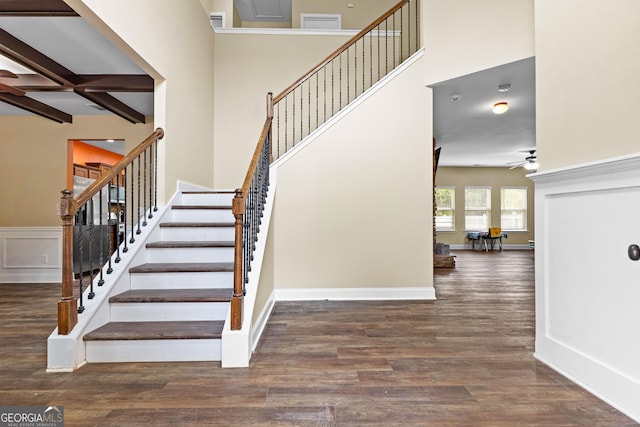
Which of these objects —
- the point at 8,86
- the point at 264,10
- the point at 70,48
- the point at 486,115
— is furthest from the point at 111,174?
the point at 264,10

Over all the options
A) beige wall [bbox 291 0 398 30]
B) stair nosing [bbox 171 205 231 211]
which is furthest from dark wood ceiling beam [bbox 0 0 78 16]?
beige wall [bbox 291 0 398 30]

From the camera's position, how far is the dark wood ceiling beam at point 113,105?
4.09m

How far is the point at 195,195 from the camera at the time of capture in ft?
12.6

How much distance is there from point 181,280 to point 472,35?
13.5ft

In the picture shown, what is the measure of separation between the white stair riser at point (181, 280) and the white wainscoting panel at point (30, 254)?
129 inches

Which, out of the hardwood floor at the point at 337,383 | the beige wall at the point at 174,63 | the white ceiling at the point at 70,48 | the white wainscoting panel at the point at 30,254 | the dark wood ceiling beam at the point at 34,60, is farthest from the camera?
the white wainscoting panel at the point at 30,254

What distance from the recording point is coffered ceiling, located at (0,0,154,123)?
2.71 m

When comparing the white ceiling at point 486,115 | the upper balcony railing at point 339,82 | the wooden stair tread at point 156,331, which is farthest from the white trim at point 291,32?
the wooden stair tread at point 156,331

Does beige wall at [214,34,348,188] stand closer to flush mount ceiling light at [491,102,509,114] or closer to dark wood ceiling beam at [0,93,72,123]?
dark wood ceiling beam at [0,93,72,123]

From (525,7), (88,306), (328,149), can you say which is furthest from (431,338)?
(525,7)

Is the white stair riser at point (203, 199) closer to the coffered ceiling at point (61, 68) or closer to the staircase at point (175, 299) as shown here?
the staircase at point (175, 299)

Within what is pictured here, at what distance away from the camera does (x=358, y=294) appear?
13.2 feet

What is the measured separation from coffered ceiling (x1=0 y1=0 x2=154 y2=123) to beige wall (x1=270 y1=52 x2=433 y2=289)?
220cm

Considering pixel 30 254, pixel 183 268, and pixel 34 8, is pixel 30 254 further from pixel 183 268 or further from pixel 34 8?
pixel 34 8
